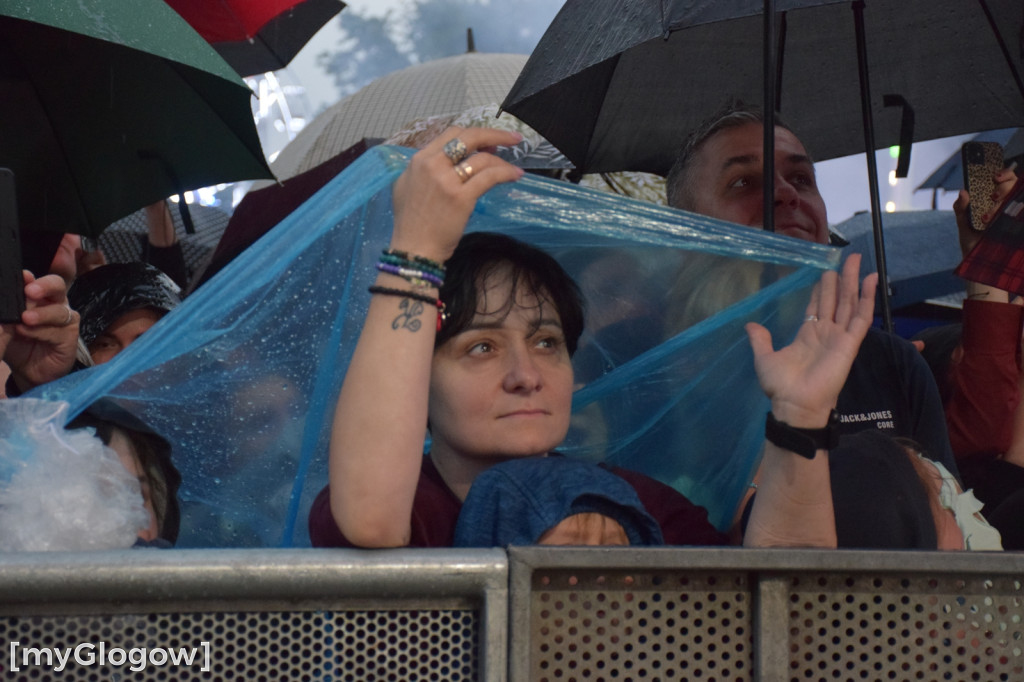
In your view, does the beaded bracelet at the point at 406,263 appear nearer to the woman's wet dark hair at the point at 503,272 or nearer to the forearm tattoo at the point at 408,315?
the forearm tattoo at the point at 408,315

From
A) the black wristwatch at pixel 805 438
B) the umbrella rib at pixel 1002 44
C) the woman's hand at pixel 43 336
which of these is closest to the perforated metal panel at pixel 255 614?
the black wristwatch at pixel 805 438

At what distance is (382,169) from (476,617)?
0.59 meters

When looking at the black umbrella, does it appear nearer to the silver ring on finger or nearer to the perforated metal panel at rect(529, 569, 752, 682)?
the silver ring on finger

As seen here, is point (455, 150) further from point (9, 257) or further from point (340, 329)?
point (9, 257)

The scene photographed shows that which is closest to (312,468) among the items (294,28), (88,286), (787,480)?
(787,480)

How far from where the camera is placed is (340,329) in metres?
A: 1.51

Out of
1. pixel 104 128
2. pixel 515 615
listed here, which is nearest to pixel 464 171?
pixel 515 615

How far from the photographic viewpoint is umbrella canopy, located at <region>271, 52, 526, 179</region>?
22.7 feet

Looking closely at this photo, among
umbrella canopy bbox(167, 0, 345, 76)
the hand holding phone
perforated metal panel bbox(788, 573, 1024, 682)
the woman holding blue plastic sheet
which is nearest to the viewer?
perforated metal panel bbox(788, 573, 1024, 682)

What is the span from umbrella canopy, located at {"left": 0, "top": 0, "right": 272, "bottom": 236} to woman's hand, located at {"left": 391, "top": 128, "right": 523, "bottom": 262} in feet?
4.94

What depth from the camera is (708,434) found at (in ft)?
6.28

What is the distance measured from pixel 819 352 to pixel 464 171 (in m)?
0.57
